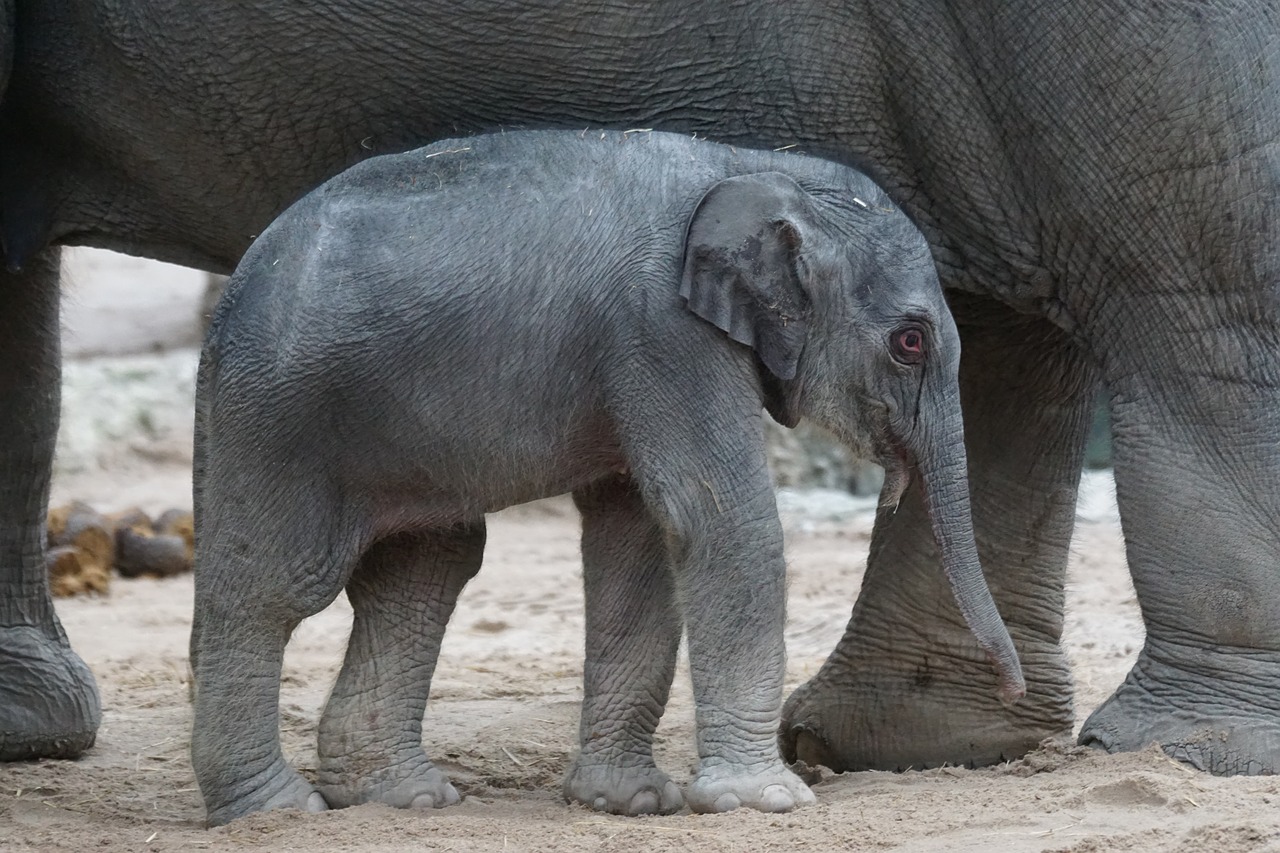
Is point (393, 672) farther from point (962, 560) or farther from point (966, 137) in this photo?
point (966, 137)

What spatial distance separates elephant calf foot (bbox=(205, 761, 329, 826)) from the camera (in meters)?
4.35

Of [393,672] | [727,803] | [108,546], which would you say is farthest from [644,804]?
[108,546]

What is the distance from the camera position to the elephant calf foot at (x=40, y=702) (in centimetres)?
563

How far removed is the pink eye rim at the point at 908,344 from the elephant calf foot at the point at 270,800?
1.56 metres

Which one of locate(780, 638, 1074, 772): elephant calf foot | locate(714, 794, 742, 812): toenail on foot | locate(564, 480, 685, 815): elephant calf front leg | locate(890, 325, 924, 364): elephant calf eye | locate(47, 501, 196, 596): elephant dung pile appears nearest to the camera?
locate(714, 794, 742, 812): toenail on foot

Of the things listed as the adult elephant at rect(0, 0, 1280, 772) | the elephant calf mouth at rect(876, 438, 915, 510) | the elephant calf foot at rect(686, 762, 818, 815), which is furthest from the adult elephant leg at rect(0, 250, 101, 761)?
the elephant calf mouth at rect(876, 438, 915, 510)

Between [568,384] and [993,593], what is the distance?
63.9 inches

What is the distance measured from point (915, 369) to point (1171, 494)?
69cm

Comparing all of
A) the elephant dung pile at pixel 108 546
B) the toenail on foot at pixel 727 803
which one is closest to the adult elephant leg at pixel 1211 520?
the toenail on foot at pixel 727 803

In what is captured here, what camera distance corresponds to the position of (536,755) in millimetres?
Result: 5477

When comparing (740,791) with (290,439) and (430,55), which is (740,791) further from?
(430,55)

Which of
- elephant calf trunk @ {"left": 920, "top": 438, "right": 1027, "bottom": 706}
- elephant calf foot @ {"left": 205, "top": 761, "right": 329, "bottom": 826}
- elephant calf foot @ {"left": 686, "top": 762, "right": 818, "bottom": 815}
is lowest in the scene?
elephant calf foot @ {"left": 205, "top": 761, "right": 329, "bottom": 826}

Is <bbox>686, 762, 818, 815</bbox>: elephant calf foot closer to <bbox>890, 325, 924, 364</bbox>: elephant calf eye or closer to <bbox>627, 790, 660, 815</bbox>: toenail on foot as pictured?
<bbox>627, 790, 660, 815</bbox>: toenail on foot

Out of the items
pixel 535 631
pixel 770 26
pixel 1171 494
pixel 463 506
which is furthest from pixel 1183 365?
pixel 535 631
